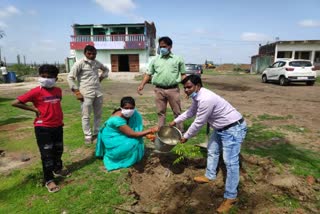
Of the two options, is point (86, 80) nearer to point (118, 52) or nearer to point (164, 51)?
point (164, 51)

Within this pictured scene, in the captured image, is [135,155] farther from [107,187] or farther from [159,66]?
[159,66]

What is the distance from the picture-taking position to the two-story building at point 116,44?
27.0 m

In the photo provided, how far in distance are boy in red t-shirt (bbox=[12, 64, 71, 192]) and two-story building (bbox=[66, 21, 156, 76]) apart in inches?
963

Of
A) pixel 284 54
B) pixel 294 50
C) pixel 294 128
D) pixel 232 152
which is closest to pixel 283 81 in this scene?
pixel 294 128

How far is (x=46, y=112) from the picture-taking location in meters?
3.09

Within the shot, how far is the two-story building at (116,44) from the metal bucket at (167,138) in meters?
24.4

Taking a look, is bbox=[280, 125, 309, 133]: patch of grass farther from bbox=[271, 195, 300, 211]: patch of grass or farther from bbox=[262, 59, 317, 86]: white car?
bbox=[262, 59, 317, 86]: white car

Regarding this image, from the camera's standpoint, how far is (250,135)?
528cm

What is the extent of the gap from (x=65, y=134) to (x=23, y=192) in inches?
95.4

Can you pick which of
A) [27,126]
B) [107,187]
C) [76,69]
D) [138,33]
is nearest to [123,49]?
[138,33]

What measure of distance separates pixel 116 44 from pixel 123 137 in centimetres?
2501

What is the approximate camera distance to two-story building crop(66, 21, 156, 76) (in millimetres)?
27047

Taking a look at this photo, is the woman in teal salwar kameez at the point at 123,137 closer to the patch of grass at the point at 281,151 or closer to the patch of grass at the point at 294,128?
the patch of grass at the point at 281,151

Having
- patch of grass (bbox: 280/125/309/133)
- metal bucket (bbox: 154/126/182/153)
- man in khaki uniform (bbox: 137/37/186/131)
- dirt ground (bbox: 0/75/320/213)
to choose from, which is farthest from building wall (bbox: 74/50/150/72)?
metal bucket (bbox: 154/126/182/153)
